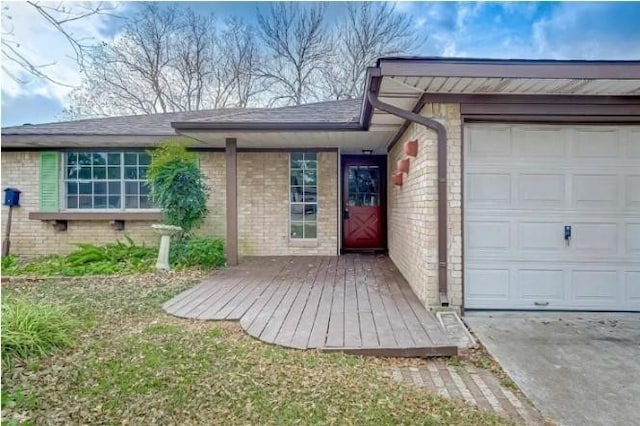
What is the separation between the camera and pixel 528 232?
4488 mm

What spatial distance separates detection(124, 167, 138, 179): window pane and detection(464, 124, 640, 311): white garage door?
7.12 m

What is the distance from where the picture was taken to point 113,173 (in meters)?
8.56

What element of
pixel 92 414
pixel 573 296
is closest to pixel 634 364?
pixel 573 296

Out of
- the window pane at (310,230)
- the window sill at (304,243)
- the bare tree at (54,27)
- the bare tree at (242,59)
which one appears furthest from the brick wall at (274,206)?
the bare tree at (242,59)

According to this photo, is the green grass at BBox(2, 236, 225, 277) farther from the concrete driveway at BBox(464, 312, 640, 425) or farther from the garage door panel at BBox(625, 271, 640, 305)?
the garage door panel at BBox(625, 271, 640, 305)

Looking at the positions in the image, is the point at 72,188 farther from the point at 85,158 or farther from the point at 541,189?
the point at 541,189

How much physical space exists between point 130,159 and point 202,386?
7.31 metres

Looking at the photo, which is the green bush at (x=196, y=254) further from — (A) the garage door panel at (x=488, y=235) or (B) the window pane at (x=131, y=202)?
(A) the garage door panel at (x=488, y=235)

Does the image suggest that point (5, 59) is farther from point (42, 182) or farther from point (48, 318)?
point (42, 182)

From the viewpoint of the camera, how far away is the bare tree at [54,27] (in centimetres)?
274

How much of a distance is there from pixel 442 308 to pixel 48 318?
392 cm

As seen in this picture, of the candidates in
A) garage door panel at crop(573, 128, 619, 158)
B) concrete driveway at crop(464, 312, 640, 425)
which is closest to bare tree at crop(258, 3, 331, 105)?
garage door panel at crop(573, 128, 619, 158)

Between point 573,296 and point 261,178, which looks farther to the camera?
point 261,178

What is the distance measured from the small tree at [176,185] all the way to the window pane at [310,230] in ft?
7.77
